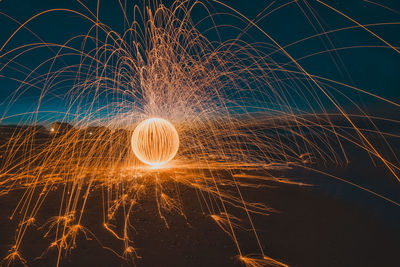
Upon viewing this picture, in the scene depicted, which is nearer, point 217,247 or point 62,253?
point 62,253

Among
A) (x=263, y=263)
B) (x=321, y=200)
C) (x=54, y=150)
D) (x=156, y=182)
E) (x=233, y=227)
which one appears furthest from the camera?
(x=54, y=150)

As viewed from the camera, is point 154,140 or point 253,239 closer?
point 253,239

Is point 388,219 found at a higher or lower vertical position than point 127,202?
lower

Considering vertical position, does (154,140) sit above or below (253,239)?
above

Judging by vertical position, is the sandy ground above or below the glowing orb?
below

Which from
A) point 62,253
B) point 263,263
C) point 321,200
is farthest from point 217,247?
point 321,200

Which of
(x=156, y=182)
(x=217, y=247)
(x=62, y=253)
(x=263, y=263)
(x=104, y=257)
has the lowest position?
(x=263, y=263)

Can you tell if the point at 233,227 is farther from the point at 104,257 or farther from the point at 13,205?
the point at 13,205

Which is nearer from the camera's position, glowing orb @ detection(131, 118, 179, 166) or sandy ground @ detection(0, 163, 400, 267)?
sandy ground @ detection(0, 163, 400, 267)
